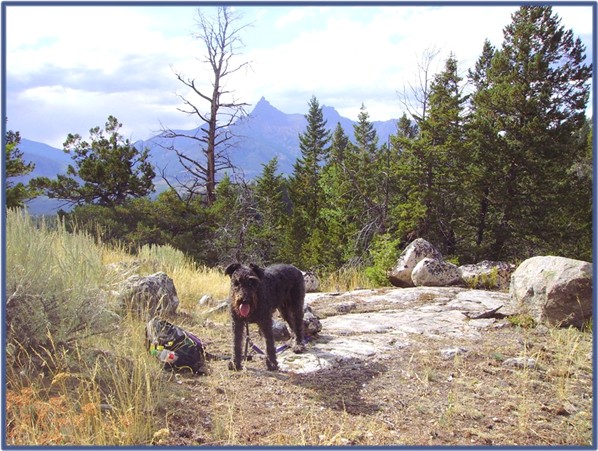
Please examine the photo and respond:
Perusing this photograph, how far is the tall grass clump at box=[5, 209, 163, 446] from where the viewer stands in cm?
319

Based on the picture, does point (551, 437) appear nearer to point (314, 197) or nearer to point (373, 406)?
point (373, 406)

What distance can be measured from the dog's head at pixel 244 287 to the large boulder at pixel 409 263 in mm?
6255

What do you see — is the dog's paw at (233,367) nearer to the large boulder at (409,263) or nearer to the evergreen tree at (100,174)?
the large boulder at (409,263)

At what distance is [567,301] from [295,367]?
356 cm

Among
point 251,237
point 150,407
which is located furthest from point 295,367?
point 251,237

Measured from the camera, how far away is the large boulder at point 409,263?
34.2 feet

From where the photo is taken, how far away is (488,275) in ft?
32.3

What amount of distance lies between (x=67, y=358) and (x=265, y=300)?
1.79 m

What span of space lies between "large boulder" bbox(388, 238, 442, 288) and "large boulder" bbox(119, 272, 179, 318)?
5194 mm

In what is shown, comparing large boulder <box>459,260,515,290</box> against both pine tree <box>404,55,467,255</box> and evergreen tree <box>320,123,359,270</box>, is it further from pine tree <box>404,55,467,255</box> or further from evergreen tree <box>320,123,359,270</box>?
evergreen tree <box>320,123,359,270</box>

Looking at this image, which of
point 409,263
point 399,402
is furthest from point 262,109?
point 399,402

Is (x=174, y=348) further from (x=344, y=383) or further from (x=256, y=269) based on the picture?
(x=344, y=383)

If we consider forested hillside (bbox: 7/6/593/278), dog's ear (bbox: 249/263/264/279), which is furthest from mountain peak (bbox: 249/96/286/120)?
dog's ear (bbox: 249/263/264/279)

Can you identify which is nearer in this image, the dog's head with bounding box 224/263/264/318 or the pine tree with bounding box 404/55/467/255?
the dog's head with bounding box 224/263/264/318
